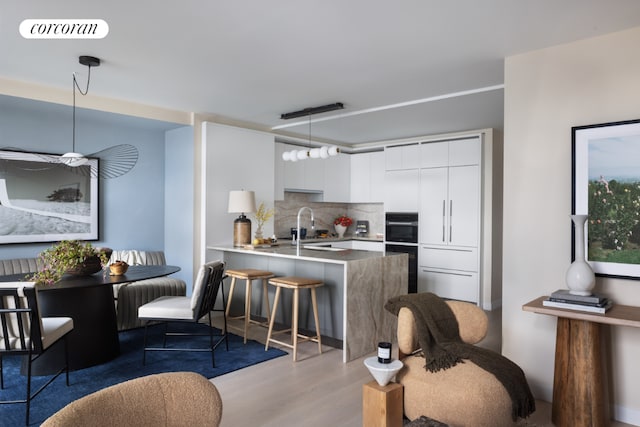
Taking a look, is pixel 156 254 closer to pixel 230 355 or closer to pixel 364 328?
pixel 230 355

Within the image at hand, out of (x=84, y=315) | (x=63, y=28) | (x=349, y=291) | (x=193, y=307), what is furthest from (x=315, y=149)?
(x=63, y=28)

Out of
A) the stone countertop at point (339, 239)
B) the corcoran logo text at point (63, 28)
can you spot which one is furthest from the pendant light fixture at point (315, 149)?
the corcoran logo text at point (63, 28)

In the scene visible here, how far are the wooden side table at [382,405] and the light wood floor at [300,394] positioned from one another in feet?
1.79

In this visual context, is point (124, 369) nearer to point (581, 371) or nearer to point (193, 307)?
point (193, 307)

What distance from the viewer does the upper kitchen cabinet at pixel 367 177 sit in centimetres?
702

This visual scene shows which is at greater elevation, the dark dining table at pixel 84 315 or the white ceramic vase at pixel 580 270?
the white ceramic vase at pixel 580 270

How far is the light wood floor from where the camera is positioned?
9.01 ft

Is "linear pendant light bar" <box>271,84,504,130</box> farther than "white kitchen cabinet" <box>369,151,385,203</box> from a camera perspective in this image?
No

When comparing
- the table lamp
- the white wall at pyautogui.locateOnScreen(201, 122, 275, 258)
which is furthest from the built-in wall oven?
the table lamp

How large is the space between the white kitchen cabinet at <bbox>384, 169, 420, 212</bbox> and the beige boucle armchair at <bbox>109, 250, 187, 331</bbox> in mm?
3255

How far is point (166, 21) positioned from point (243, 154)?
9.51ft

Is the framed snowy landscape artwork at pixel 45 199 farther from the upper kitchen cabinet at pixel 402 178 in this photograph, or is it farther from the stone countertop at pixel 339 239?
the upper kitchen cabinet at pixel 402 178

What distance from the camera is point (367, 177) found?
7184 millimetres

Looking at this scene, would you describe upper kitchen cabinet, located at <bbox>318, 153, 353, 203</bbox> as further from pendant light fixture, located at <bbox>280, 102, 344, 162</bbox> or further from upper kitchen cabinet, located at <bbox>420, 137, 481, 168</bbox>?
pendant light fixture, located at <bbox>280, 102, 344, 162</bbox>
